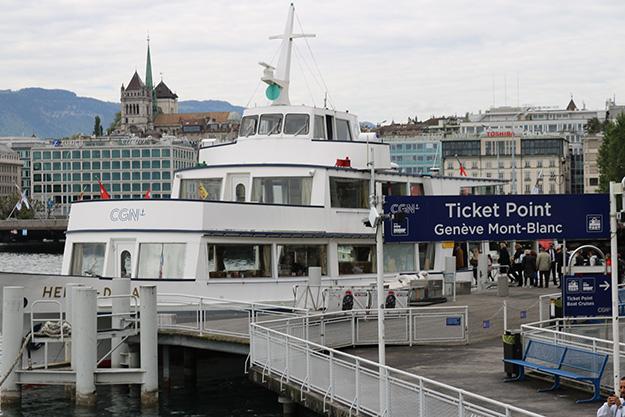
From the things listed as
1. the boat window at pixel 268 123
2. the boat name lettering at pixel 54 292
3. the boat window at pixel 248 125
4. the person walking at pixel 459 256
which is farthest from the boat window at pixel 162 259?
the person walking at pixel 459 256

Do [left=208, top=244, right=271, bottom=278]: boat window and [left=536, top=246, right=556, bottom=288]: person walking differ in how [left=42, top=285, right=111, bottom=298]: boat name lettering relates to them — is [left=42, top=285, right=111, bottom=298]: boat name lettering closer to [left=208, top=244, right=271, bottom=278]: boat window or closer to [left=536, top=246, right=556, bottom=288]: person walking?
[left=208, top=244, right=271, bottom=278]: boat window

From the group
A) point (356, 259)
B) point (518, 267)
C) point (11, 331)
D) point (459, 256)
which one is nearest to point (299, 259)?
point (356, 259)

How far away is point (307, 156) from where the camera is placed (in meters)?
30.9

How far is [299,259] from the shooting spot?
1113 inches

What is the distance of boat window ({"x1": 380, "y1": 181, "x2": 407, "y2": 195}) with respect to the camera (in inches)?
1233

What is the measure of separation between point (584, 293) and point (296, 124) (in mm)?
14552

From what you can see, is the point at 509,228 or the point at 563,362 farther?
the point at 509,228

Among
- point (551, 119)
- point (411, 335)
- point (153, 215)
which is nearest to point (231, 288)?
point (153, 215)

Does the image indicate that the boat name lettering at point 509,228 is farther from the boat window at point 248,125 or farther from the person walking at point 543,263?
the person walking at point 543,263

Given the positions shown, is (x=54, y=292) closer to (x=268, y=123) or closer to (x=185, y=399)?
(x=185, y=399)

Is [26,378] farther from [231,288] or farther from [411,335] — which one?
[411,335]

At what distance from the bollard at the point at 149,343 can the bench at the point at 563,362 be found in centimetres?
854

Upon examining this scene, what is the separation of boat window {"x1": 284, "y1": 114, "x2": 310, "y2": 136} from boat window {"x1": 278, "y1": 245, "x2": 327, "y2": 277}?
4554mm

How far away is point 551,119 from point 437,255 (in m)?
167
